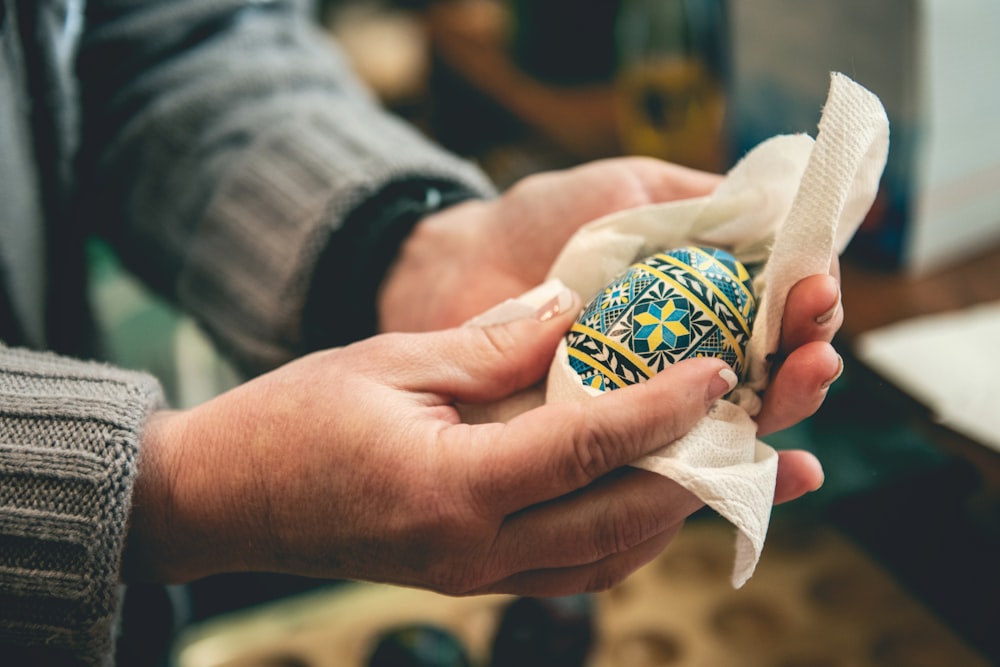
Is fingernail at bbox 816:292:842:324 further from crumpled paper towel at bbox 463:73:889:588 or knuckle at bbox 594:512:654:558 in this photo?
knuckle at bbox 594:512:654:558

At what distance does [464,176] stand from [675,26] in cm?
61

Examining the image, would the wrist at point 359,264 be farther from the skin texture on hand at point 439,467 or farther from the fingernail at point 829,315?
the fingernail at point 829,315

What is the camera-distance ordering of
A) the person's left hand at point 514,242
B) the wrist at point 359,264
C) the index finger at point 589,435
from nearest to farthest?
the index finger at point 589,435, the person's left hand at point 514,242, the wrist at point 359,264

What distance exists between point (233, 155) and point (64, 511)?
0.42 m

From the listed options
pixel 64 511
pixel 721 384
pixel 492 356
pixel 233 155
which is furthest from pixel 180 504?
pixel 233 155

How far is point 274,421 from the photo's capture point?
0.44 m

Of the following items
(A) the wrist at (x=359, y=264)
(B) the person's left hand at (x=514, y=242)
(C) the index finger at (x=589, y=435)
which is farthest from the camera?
(A) the wrist at (x=359, y=264)

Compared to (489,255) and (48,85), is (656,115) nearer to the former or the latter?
(489,255)

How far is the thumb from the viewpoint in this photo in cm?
45

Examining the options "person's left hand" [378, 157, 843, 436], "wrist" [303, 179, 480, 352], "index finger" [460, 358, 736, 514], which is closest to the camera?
"index finger" [460, 358, 736, 514]

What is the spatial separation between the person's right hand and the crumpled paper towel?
2cm

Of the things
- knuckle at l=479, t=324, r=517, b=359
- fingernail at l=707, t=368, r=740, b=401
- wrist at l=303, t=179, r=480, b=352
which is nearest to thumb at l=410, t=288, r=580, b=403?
knuckle at l=479, t=324, r=517, b=359

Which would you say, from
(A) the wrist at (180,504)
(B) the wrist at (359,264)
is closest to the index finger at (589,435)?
(A) the wrist at (180,504)

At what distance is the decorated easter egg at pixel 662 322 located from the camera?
0.42 m
